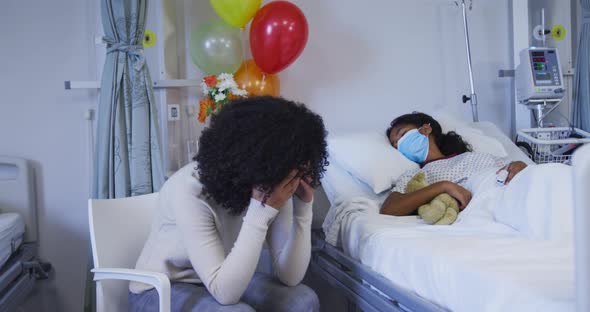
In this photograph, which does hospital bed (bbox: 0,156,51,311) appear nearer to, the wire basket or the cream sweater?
the cream sweater

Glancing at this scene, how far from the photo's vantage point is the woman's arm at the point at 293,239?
1533mm

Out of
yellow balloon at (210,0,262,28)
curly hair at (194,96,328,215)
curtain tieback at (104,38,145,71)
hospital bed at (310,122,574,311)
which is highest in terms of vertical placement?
yellow balloon at (210,0,262,28)

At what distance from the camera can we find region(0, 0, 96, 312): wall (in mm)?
2549

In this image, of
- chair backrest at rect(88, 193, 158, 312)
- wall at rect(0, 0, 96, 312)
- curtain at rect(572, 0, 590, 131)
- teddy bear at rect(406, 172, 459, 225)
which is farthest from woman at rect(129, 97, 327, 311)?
curtain at rect(572, 0, 590, 131)

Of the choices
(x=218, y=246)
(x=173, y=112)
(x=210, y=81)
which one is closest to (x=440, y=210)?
(x=218, y=246)

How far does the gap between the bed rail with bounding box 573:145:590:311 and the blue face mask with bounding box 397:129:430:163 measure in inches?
64.0

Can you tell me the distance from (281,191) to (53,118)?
1.77 metres

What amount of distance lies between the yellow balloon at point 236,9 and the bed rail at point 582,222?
1791 millimetres

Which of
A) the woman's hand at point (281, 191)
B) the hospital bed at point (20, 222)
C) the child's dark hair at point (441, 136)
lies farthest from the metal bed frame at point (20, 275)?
the child's dark hair at point (441, 136)

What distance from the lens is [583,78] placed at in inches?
A: 119

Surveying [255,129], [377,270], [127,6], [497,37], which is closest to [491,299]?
[377,270]


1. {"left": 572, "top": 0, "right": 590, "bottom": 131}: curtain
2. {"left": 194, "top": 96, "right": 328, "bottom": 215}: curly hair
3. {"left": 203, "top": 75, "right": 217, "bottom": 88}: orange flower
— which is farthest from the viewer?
{"left": 572, "top": 0, "right": 590, "bottom": 131}: curtain

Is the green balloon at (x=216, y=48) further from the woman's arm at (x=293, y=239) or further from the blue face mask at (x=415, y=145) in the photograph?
the woman's arm at (x=293, y=239)

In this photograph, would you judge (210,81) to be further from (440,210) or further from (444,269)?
(444,269)
